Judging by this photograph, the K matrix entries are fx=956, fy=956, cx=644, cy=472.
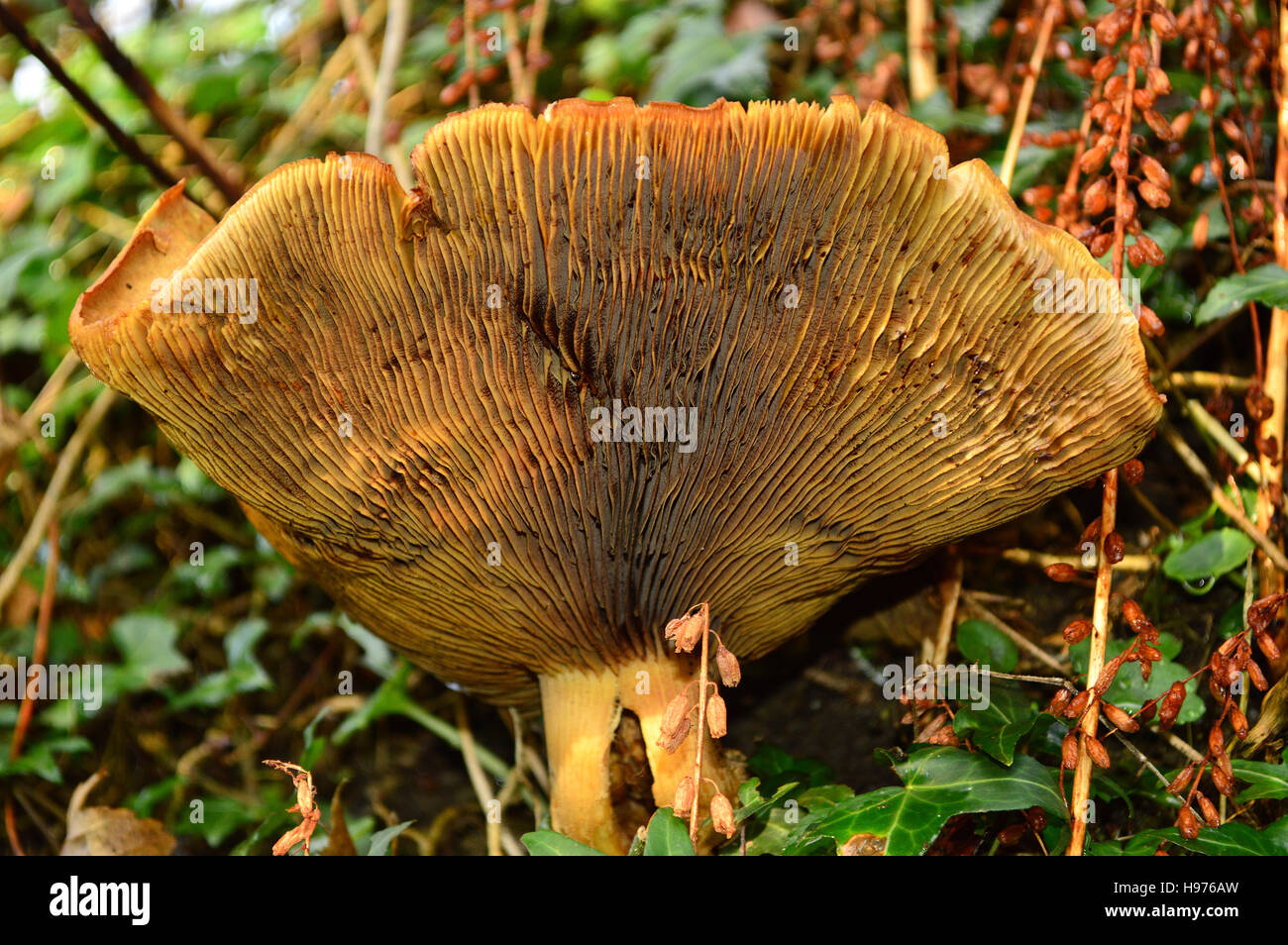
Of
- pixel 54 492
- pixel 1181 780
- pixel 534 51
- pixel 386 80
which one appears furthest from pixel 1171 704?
pixel 54 492

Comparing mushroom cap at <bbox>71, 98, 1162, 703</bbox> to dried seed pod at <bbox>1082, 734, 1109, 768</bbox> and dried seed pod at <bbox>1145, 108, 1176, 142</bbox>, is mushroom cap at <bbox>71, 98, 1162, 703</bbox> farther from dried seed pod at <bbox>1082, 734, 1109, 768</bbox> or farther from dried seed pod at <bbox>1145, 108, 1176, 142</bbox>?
dried seed pod at <bbox>1145, 108, 1176, 142</bbox>

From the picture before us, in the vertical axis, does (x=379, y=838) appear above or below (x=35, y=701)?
below

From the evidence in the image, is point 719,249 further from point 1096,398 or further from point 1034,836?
point 1034,836

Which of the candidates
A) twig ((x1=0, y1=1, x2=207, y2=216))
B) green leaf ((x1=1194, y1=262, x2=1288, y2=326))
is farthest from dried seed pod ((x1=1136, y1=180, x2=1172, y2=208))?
twig ((x1=0, y1=1, x2=207, y2=216))

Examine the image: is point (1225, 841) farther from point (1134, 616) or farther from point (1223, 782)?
point (1134, 616)

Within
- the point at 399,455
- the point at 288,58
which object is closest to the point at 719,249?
the point at 399,455

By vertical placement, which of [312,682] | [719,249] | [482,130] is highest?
[482,130]

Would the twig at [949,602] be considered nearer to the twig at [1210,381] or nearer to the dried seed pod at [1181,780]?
the dried seed pod at [1181,780]
